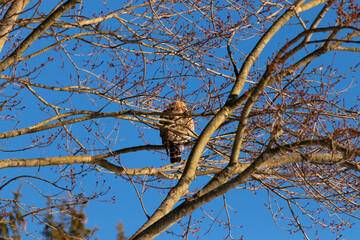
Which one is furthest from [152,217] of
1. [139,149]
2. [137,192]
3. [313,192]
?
[313,192]

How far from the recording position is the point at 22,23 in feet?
19.9

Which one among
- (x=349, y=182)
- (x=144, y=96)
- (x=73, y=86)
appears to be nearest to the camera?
(x=349, y=182)

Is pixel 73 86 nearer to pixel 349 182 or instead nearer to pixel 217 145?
pixel 217 145

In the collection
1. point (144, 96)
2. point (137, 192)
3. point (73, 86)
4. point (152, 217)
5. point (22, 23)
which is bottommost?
point (152, 217)

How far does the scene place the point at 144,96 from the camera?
591 centimetres

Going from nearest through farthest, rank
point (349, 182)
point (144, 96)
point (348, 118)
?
point (348, 118) → point (349, 182) → point (144, 96)

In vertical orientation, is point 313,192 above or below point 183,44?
below

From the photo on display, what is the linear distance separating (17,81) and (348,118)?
437 cm

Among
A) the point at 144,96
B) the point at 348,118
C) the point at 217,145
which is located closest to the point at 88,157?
the point at 144,96

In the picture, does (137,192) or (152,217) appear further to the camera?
(137,192)

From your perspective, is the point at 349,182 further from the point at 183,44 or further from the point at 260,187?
the point at 183,44

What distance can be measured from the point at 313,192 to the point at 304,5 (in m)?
2.38

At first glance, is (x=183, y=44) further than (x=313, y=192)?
Yes

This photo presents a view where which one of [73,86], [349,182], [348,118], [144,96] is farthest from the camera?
[73,86]
